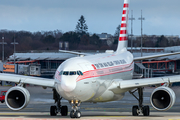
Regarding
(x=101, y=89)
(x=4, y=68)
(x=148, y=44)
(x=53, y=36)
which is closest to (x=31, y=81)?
(x=101, y=89)

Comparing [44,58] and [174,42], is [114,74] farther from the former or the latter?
[174,42]

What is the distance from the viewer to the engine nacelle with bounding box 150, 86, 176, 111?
22.5 metres

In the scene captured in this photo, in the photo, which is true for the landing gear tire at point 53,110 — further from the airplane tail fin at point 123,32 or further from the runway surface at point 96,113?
the airplane tail fin at point 123,32

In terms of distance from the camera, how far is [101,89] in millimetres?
23328

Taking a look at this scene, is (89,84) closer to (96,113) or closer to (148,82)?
(148,82)

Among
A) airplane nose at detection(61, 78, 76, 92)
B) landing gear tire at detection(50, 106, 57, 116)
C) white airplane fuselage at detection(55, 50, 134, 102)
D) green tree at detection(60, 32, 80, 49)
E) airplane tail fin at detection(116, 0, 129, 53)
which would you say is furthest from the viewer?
green tree at detection(60, 32, 80, 49)

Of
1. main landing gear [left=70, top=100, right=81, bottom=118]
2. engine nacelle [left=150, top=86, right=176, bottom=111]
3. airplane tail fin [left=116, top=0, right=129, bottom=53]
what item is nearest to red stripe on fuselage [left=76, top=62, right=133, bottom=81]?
main landing gear [left=70, top=100, right=81, bottom=118]

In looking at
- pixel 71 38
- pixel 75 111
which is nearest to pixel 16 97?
pixel 75 111

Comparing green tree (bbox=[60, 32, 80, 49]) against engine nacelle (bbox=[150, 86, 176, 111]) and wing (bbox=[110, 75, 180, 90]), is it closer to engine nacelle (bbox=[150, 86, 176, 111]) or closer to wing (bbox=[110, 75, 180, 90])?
wing (bbox=[110, 75, 180, 90])

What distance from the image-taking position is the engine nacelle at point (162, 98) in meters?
22.5

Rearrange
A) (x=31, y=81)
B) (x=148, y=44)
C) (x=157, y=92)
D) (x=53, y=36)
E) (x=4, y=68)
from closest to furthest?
(x=157, y=92), (x=31, y=81), (x=4, y=68), (x=53, y=36), (x=148, y=44)

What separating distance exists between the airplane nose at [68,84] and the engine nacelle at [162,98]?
16.8 ft

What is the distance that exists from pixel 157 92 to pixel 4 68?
58451 millimetres

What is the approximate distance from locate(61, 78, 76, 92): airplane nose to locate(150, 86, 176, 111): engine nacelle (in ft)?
16.8
